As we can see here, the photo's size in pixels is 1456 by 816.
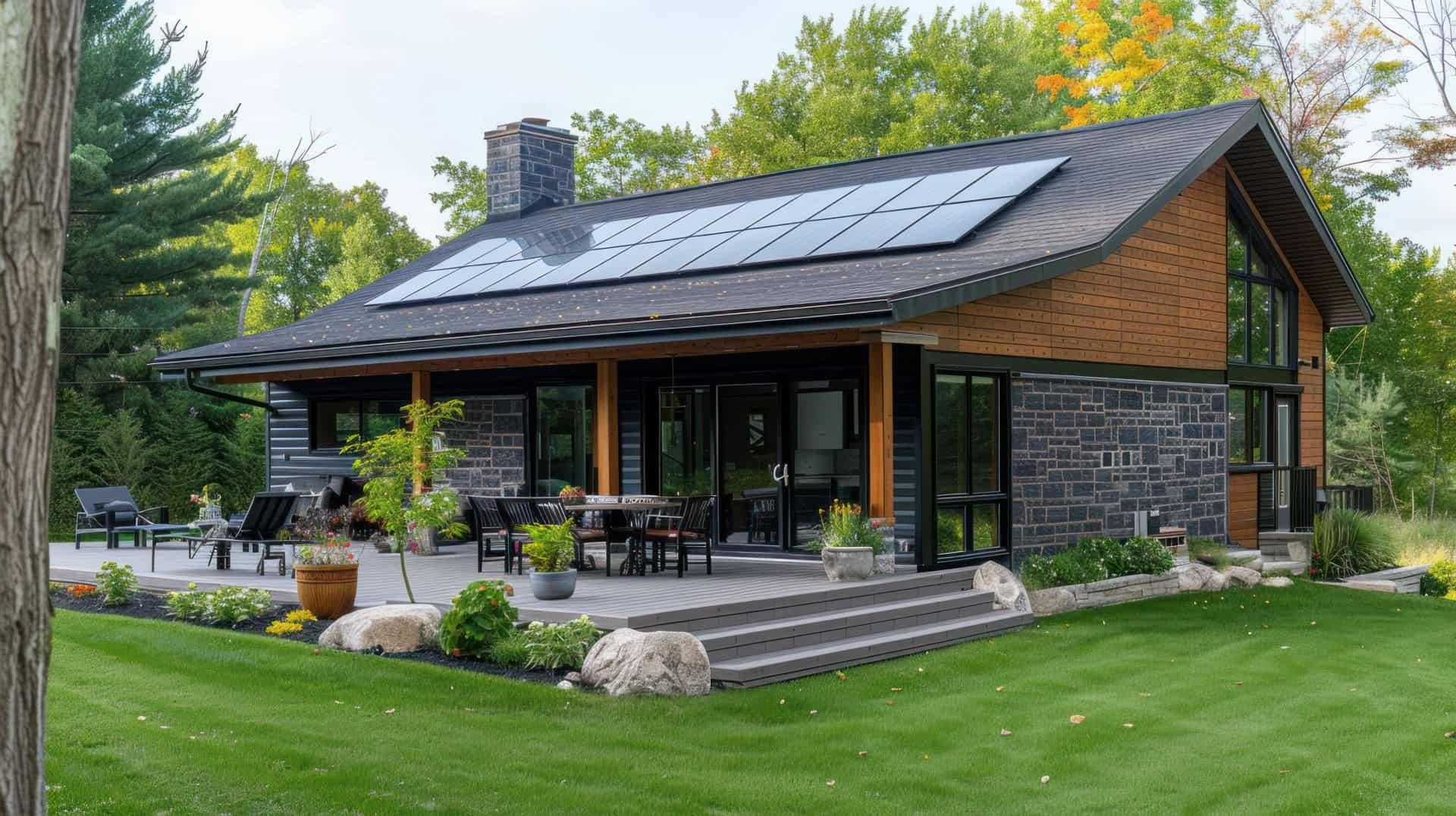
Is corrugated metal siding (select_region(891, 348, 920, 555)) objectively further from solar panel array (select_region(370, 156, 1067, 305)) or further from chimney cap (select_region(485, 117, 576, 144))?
chimney cap (select_region(485, 117, 576, 144))

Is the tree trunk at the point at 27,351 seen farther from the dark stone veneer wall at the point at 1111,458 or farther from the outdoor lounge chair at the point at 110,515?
the outdoor lounge chair at the point at 110,515

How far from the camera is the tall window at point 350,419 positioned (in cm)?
1678

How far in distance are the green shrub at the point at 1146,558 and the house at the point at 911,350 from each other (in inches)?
19.1

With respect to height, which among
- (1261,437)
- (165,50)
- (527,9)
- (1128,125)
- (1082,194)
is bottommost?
(1261,437)

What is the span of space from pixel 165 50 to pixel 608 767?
21558 mm

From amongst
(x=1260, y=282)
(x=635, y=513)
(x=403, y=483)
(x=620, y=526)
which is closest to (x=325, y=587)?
(x=403, y=483)

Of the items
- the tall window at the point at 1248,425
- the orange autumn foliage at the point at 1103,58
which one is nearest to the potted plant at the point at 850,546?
the tall window at the point at 1248,425

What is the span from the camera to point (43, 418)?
3.01 metres

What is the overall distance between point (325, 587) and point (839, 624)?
3861 mm

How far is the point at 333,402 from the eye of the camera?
57.3 feet

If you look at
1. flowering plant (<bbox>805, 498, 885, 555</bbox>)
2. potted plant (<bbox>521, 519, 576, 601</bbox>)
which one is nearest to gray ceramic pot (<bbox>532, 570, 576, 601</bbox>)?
potted plant (<bbox>521, 519, 576, 601</bbox>)

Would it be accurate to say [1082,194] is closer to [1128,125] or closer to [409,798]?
[1128,125]

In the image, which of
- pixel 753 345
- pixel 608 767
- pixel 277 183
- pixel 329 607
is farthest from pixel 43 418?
pixel 277 183

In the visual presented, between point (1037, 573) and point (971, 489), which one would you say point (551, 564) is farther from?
point (1037, 573)
